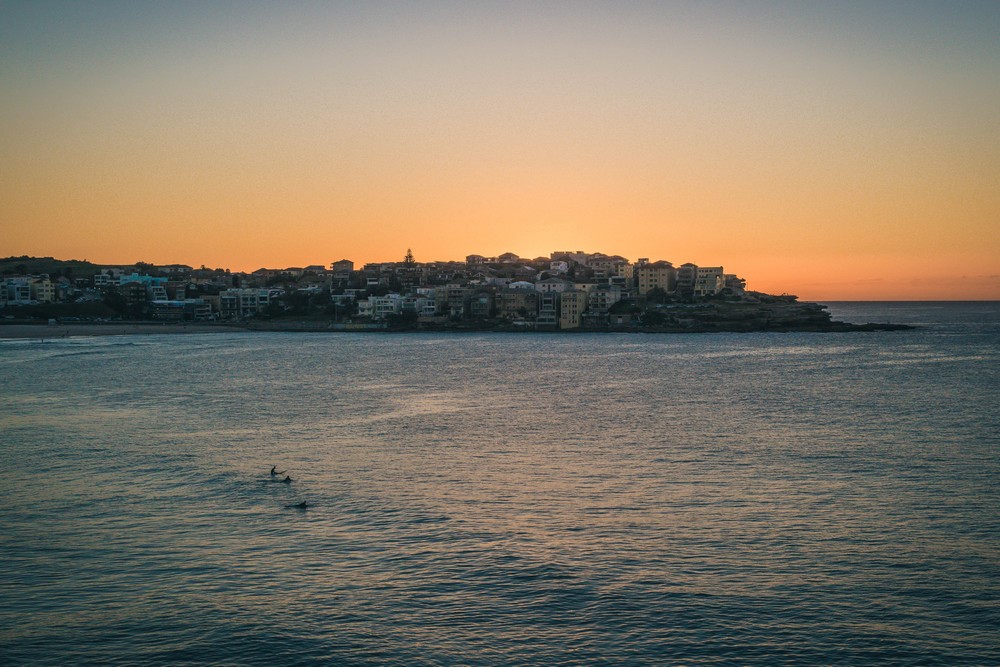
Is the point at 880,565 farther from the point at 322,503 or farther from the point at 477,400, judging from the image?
the point at 477,400

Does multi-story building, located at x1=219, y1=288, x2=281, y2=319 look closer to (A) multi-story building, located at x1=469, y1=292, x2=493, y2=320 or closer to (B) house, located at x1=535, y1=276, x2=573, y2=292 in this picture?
(A) multi-story building, located at x1=469, y1=292, x2=493, y2=320

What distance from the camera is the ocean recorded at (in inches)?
484

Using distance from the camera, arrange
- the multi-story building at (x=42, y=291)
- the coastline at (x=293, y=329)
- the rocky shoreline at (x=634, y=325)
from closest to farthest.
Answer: the coastline at (x=293, y=329), the rocky shoreline at (x=634, y=325), the multi-story building at (x=42, y=291)

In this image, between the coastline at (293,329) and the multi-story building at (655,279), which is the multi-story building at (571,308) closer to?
the coastline at (293,329)

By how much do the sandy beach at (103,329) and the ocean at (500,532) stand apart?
222 ft

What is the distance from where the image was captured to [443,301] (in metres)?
125

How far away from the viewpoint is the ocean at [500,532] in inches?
484

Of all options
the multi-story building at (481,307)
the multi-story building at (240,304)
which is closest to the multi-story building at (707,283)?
the multi-story building at (481,307)

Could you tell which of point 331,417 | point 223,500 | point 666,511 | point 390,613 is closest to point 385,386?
point 331,417

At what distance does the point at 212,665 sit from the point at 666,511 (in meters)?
10.7

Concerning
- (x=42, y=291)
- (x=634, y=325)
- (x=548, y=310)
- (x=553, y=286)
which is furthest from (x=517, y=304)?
(x=42, y=291)

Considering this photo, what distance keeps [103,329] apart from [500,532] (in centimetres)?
10724

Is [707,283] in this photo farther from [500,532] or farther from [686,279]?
[500,532]

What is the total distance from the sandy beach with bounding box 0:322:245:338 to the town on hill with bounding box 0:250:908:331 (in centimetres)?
569
